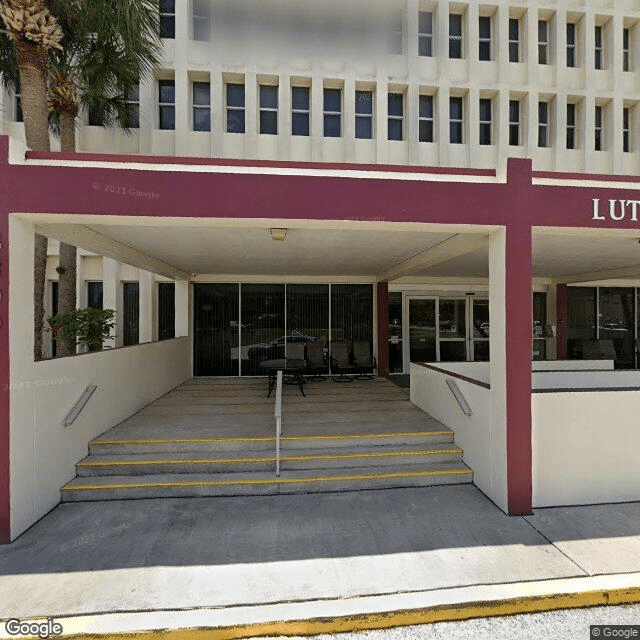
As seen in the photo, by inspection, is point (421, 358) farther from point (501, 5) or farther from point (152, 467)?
point (501, 5)

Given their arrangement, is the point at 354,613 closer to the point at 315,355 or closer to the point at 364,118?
the point at 315,355

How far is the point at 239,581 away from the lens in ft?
11.5

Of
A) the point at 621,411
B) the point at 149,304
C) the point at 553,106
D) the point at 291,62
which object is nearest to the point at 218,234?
the point at 621,411

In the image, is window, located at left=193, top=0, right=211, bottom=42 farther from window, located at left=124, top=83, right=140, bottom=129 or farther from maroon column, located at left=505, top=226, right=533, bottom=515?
maroon column, located at left=505, top=226, right=533, bottom=515

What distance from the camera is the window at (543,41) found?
13.7 meters

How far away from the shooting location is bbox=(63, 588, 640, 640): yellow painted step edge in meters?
2.97

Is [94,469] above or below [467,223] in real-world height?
below

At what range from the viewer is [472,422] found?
17.9ft

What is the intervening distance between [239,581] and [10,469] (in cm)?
267

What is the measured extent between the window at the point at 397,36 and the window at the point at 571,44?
6088 mm

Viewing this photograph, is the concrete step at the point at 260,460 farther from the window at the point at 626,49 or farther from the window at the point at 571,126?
the window at the point at 626,49

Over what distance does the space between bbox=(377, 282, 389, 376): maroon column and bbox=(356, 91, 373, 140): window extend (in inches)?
208

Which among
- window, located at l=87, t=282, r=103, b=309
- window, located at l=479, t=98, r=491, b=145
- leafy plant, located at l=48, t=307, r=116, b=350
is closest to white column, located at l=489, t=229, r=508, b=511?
leafy plant, located at l=48, t=307, r=116, b=350

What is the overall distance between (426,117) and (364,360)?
875cm
